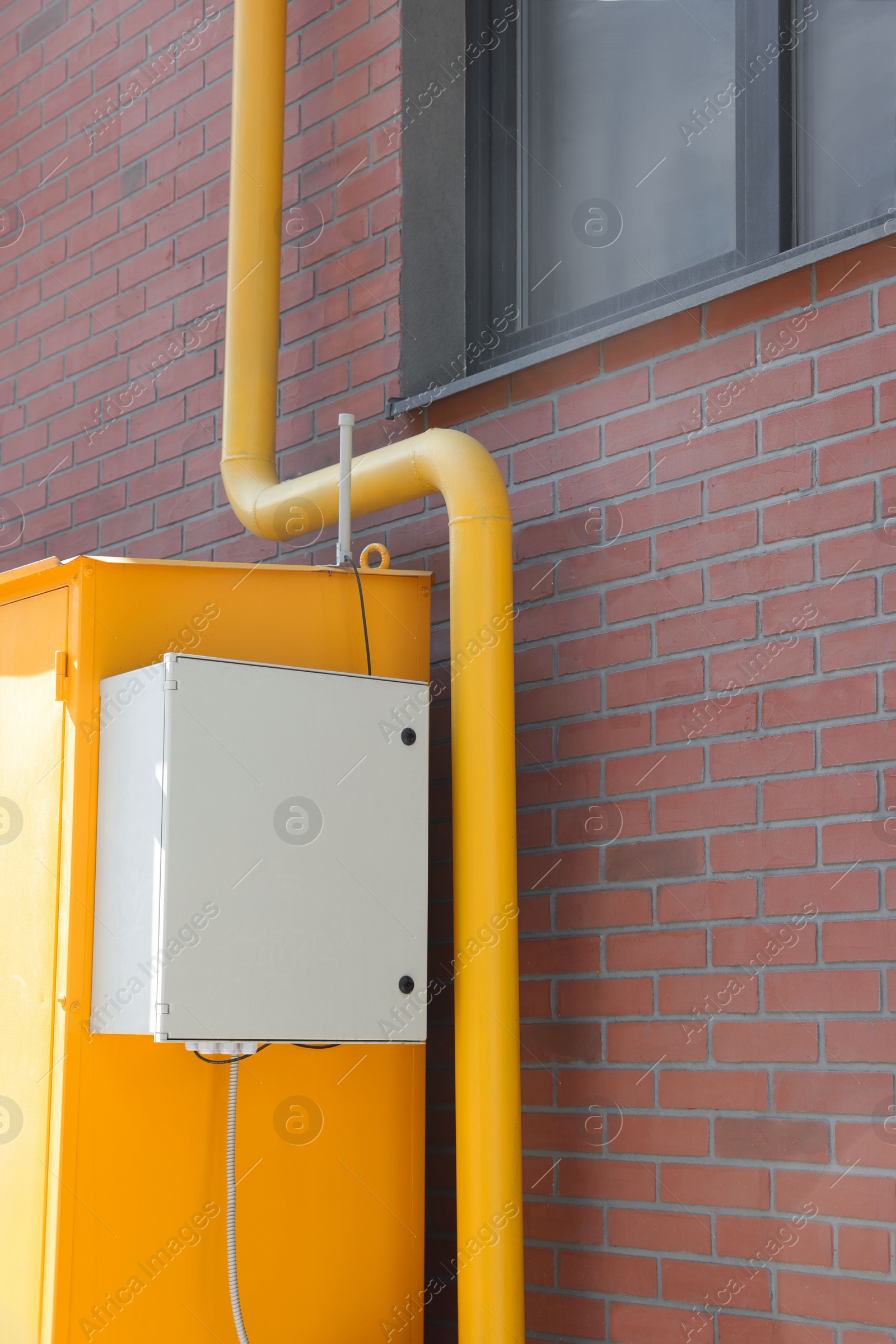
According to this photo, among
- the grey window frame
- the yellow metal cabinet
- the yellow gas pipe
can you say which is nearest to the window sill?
the grey window frame

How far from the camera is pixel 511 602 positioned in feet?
9.04

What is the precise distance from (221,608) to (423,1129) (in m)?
1.05

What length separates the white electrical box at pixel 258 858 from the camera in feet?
7.81

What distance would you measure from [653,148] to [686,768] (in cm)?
134

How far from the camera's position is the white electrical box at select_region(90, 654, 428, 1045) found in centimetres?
238

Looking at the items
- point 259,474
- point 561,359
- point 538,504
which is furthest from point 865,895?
point 259,474

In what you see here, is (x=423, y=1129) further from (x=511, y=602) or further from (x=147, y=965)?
(x=511, y=602)

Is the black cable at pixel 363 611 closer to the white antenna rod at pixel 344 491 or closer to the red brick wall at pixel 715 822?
the white antenna rod at pixel 344 491

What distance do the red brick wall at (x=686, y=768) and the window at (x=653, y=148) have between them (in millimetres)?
217

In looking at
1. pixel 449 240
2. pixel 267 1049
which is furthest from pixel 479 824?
pixel 449 240

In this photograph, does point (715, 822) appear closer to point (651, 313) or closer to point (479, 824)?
point (479, 824)

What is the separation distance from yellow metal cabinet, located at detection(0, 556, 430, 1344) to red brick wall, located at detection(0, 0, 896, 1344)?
27 centimetres

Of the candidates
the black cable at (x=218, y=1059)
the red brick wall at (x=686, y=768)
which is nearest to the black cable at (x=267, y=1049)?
the black cable at (x=218, y=1059)

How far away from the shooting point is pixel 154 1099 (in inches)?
99.4
